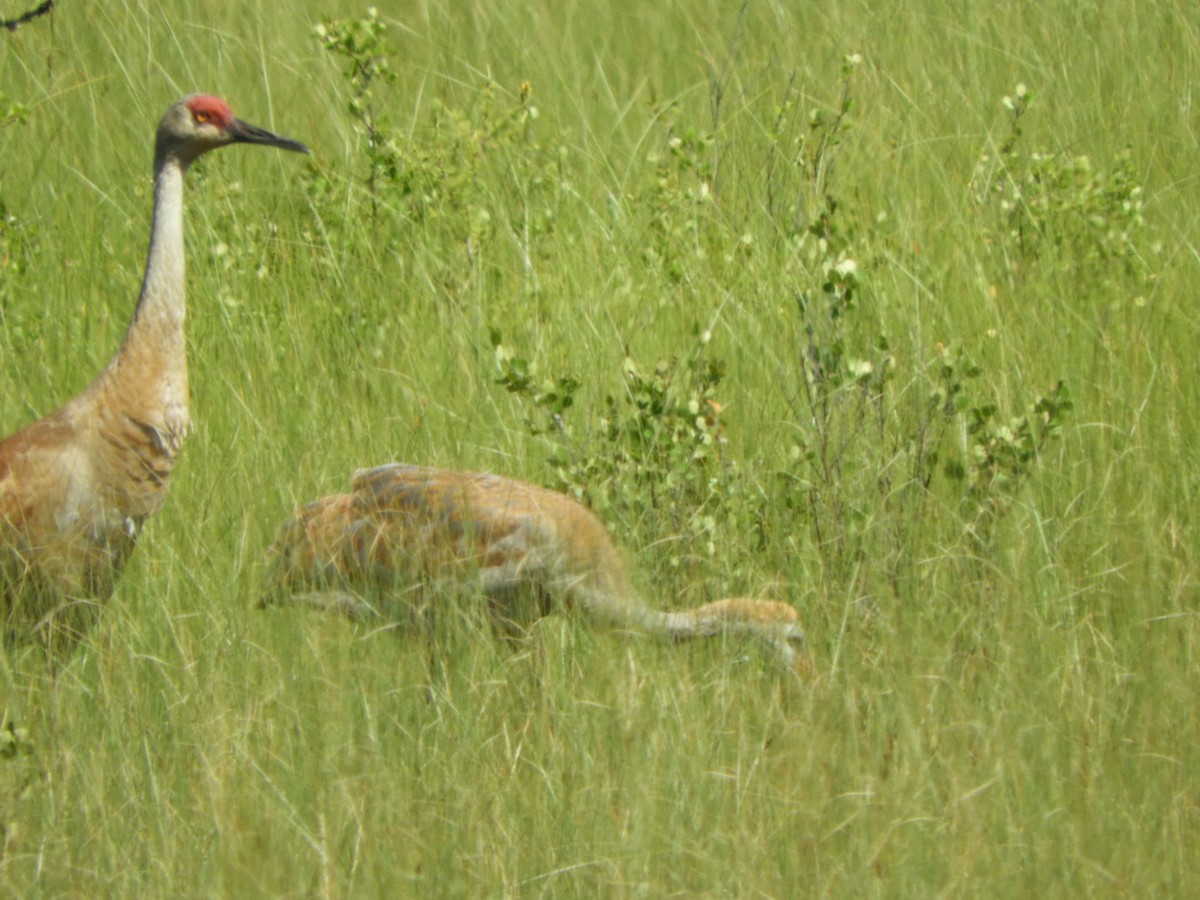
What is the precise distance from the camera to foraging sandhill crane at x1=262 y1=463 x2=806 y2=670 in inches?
149

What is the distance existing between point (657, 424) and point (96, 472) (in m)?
1.22

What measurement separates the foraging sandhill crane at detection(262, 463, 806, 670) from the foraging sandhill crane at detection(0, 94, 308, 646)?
0.35 m

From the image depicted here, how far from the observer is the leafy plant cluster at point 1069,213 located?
16.3 feet

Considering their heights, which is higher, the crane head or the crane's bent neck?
the crane head

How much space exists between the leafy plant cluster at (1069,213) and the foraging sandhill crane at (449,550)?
179 cm

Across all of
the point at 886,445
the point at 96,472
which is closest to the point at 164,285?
the point at 96,472

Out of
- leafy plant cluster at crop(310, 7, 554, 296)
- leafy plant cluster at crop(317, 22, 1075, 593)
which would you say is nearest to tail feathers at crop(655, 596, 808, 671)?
leafy plant cluster at crop(317, 22, 1075, 593)

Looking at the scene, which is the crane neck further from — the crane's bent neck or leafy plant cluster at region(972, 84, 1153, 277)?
leafy plant cluster at region(972, 84, 1153, 277)

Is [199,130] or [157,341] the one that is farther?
[199,130]

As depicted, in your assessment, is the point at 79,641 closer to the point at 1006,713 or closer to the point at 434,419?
the point at 434,419

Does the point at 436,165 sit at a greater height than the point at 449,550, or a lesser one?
greater

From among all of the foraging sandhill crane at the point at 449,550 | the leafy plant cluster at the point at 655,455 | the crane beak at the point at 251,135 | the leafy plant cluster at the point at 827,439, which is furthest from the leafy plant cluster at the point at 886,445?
the crane beak at the point at 251,135

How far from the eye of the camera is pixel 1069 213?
16.7 ft

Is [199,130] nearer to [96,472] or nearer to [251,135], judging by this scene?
[251,135]
